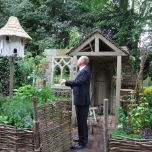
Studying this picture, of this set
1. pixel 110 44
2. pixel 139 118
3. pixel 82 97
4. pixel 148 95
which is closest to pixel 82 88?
pixel 82 97

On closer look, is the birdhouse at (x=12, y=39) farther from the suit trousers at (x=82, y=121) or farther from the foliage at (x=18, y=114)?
the suit trousers at (x=82, y=121)

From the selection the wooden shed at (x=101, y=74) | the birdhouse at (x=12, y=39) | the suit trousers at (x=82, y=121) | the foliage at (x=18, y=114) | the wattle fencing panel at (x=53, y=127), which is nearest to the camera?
the wattle fencing panel at (x=53, y=127)

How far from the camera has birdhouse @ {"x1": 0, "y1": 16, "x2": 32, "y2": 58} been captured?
7594 mm

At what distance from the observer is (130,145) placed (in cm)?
443

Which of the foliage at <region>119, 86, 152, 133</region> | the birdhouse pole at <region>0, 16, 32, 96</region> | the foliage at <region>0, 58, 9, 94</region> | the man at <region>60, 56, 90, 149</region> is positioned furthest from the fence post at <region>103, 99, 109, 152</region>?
the foliage at <region>0, 58, 9, 94</region>

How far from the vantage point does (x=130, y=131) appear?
17.8ft

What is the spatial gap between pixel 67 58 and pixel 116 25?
5.53 m

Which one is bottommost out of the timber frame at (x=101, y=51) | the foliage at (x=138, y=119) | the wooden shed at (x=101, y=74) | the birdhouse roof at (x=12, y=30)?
the foliage at (x=138, y=119)

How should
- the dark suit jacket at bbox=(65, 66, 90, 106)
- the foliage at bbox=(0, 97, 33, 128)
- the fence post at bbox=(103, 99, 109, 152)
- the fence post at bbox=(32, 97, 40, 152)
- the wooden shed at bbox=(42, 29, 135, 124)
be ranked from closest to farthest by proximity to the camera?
the fence post at bbox=(103, 99, 109, 152)
the fence post at bbox=(32, 97, 40, 152)
the foliage at bbox=(0, 97, 33, 128)
the dark suit jacket at bbox=(65, 66, 90, 106)
the wooden shed at bbox=(42, 29, 135, 124)

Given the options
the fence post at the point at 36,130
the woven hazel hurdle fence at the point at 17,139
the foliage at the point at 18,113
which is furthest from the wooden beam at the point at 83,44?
the woven hazel hurdle fence at the point at 17,139

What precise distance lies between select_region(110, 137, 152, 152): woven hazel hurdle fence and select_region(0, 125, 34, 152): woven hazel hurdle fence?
1.44 metres

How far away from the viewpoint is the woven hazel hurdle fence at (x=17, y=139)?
5293mm

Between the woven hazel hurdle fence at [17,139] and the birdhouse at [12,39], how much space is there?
2698 millimetres

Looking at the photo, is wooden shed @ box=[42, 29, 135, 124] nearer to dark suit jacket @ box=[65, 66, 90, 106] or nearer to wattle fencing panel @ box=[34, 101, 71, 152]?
dark suit jacket @ box=[65, 66, 90, 106]
